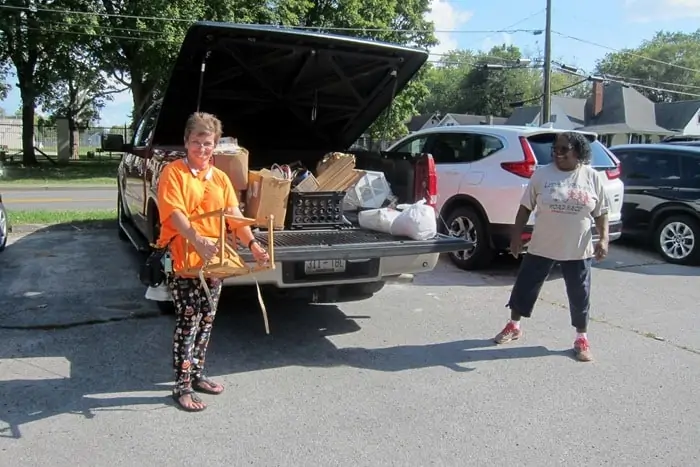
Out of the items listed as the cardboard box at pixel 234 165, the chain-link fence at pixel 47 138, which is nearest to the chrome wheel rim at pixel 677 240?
the cardboard box at pixel 234 165

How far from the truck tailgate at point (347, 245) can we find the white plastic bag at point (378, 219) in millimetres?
84

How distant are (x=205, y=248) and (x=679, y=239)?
298 inches

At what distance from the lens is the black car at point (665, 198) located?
8461 millimetres

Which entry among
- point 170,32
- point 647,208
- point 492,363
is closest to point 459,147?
point 647,208

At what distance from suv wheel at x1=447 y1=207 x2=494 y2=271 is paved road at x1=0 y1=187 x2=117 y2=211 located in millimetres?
8801

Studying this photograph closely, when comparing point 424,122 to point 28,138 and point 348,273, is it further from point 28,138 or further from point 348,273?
point 348,273

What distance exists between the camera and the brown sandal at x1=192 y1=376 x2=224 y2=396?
3852 millimetres

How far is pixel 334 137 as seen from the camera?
23.2 ft

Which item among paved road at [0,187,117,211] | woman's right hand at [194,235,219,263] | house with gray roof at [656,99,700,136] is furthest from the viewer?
house with gray roof at [656,99,700,136]

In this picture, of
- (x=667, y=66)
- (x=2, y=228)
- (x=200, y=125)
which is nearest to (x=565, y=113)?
Result: (x=667, y=66)

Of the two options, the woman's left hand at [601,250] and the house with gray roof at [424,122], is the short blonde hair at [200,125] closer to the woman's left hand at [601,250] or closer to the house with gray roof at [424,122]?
the woman's left hand at [601,250]

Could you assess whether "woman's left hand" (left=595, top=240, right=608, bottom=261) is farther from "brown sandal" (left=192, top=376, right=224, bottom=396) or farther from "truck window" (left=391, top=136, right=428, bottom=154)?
"truck window" (left=391, top=136, right=428, bottom=154)

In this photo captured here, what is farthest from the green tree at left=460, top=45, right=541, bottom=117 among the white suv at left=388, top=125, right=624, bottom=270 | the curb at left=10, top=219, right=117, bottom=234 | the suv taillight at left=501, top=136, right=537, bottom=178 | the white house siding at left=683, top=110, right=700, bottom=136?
the suv taillight at left=501, top=136, right=537, bottom=178

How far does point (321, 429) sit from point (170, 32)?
2070cm
